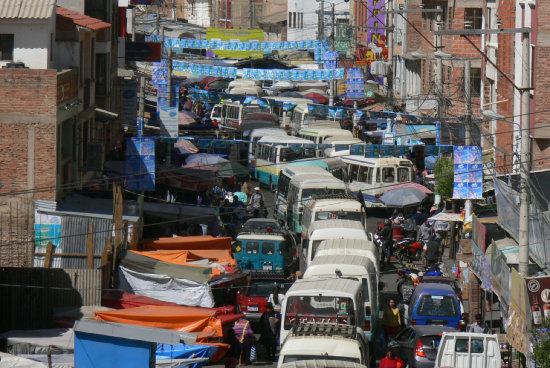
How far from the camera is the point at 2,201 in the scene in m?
29.9

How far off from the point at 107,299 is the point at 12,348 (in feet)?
12.7

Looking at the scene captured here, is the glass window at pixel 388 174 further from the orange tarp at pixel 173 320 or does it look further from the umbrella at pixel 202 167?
the orange tarp at pixel 173 320

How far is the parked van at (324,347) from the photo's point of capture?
729 inches

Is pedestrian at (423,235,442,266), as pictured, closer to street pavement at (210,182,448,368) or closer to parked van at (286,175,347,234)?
street pavement at (210,182,448,368)

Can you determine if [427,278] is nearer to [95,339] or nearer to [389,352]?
[389,352]

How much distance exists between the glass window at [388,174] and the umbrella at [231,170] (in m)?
6.78

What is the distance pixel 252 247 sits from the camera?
103ft

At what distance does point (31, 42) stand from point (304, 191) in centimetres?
1053

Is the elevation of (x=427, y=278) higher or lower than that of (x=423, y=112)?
lower

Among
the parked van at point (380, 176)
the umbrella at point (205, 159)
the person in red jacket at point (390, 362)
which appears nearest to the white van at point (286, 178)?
the parked van at point (380, 176)

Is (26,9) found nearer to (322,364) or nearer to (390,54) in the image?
(322,364)

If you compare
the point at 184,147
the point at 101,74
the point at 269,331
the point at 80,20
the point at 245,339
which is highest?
the point at 80,20

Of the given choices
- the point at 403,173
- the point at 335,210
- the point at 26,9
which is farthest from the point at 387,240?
the point at 26,9

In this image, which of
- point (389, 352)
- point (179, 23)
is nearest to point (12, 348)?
point (389, 352)
